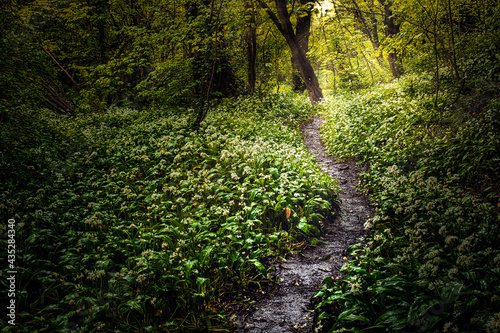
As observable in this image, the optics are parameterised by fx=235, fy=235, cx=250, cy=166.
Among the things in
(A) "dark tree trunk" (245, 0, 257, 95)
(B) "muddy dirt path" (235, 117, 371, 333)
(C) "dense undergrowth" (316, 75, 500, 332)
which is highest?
(A) "dark tree trunk" (245, 0, 257, 95)

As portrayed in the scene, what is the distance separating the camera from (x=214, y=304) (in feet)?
10.7

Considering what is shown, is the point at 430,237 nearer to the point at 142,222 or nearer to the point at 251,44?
the point at 142,222

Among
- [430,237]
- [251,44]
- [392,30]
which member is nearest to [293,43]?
[251,44]

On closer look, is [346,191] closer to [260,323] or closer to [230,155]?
[230,155]

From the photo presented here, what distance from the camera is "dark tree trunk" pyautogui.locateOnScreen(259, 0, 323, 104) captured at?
11.9 m

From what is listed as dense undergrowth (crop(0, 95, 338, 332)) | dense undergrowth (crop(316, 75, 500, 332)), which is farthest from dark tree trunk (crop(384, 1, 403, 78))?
dense undergrowth (crop(0, 95, 338, 332))

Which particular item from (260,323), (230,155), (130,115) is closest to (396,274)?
(260,323)

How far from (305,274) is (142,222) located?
9.58 feet

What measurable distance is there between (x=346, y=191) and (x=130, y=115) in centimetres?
1002

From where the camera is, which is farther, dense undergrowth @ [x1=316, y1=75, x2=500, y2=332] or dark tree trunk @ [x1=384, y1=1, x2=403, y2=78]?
dark tree trunk @ [x1=384, y1=1, x2=403, y2=78]

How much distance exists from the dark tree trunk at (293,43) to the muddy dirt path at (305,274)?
31.8 ft

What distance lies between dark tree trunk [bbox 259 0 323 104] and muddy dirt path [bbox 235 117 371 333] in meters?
9.69

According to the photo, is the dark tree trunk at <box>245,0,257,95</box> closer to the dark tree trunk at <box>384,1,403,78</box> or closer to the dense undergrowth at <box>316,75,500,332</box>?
the dark tree trunk at <box>384,1,403,78</box>

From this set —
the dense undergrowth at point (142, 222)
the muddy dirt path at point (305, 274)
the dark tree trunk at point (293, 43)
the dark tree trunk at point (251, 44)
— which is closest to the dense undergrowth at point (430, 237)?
the muddy dirt path at point (305, 274)
